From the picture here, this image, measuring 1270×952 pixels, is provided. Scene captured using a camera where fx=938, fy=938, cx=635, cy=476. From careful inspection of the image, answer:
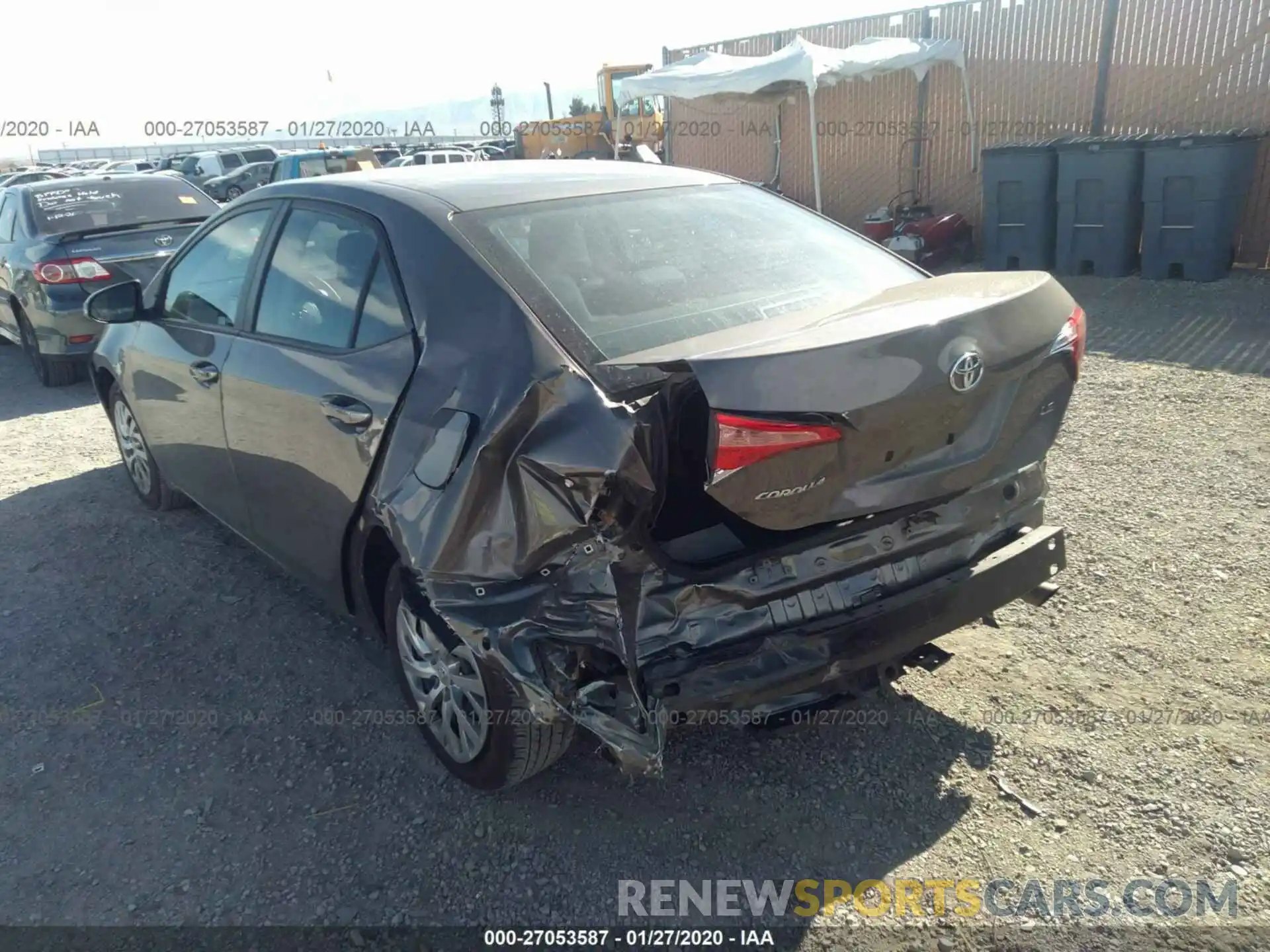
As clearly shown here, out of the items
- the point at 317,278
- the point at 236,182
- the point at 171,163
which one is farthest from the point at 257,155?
the point at 317,278

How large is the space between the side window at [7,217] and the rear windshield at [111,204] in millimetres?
288

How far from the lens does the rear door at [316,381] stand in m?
2.86

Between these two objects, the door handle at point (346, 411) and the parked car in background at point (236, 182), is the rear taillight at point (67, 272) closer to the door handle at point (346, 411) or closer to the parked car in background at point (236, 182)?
the door handle at point (346, 411)

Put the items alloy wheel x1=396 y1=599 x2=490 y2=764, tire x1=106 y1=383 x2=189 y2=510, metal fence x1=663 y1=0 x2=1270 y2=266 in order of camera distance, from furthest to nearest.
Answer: metal fence x1=663 y1=0 x2=1270 y2=266 < tire x1=106 y1=383 x2=189 y2=510 < alloy wheel x1=396 y1=599 x2=490 y2=764

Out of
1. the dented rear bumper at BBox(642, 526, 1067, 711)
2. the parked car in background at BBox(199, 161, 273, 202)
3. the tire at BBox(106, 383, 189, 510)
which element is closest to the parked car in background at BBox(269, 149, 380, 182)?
the parked car in background at BBox(199, 161, 273, 202)

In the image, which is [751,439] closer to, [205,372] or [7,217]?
[205,372]

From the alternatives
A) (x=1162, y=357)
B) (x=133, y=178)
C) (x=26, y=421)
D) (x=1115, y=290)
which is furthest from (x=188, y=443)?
(x=1115, y=290)

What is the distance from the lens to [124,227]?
8.08m

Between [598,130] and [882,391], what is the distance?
22.8 m

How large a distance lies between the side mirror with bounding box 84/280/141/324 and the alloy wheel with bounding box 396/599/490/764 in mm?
2444

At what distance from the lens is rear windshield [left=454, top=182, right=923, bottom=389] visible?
2621 mm

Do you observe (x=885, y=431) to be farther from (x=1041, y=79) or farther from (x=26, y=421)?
(x=1041, y=79)

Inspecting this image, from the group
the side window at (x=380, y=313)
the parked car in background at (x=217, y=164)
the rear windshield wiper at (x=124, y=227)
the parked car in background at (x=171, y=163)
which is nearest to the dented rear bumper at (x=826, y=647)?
the side window at (x=380, y=313)

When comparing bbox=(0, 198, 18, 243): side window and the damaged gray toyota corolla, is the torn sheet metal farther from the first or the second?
bbox=(0, 198, 18, 243): side window
